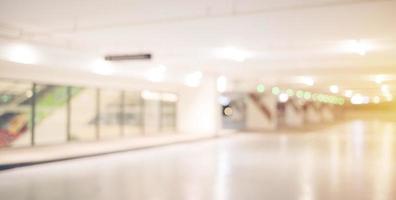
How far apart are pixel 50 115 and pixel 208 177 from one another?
17355 mm

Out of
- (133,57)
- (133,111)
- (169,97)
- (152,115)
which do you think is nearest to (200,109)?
(169,97)

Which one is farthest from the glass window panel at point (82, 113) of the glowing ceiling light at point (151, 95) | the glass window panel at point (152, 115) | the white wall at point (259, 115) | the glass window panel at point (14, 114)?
the white wall at point (259, 115)

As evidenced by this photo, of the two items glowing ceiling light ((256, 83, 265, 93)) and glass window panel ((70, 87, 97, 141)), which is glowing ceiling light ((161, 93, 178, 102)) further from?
glowing ceiling light ((256, 83, 265, 93))

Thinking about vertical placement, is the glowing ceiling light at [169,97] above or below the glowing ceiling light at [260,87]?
below

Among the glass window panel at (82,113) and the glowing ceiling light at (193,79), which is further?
the glass window panel at (82,113)

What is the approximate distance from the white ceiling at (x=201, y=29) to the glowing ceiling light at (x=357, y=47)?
0.79 ft

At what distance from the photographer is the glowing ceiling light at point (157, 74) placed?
17.3 meters

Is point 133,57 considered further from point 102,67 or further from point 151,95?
point 151,95

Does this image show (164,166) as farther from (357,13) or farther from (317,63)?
(317,63)

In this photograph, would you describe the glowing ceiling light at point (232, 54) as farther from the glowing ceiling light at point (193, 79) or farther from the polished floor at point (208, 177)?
the glowing ceiling light at point (193, 79)

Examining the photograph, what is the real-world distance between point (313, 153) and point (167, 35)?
22.2 feet

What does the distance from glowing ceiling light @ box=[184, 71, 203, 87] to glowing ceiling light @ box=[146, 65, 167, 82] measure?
72.7 inches

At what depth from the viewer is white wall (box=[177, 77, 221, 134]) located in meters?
20.3

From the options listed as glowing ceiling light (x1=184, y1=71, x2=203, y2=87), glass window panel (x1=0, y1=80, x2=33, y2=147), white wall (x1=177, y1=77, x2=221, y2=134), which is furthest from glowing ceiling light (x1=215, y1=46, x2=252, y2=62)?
glass window panel (x1=0, y1=80, x2=33, y2=147)
